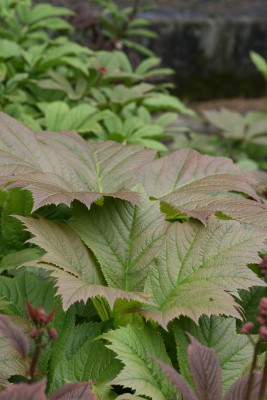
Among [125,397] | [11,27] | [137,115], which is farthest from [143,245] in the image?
[11,27]

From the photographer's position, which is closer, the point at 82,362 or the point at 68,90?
the point at 82,362

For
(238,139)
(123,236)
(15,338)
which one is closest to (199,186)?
(123,236)

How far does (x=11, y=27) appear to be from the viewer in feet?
9.60

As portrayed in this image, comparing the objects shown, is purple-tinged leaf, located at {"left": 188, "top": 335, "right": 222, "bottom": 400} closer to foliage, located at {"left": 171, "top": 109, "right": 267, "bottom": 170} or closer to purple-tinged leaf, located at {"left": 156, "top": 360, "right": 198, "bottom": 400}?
purple-tinged leaf, located at {"left": 156, "top": 360, "right": 198, "bottom": 400}

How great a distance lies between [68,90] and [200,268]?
1285 millimetres

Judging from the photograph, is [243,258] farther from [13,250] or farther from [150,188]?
[13,250]

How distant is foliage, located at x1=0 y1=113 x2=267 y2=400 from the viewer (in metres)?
1.26

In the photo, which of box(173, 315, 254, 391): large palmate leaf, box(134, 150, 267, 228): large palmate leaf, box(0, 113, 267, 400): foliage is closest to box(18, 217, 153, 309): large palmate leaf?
box(0, 113, 267, 400): foliage

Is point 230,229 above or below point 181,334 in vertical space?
above

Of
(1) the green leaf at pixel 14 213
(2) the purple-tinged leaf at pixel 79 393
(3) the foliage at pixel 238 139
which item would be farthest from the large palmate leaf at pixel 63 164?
(3) the foliage at pixel 238 139

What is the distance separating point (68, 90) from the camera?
98.3 inches

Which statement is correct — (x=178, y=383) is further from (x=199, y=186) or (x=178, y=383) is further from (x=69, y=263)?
(x=199, y=186)

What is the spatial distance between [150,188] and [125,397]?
0.62 m

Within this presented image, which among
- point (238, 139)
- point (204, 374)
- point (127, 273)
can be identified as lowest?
point (238, 139)
